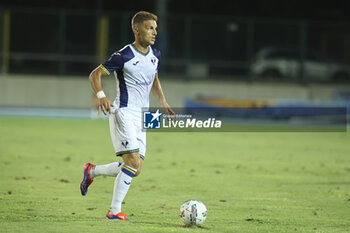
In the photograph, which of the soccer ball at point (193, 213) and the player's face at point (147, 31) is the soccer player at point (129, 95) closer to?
the player's face at point (147, 31)

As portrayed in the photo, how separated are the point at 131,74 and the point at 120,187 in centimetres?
128

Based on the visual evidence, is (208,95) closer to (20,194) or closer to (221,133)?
(221,133)

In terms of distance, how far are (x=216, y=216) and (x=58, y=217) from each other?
1875 mm

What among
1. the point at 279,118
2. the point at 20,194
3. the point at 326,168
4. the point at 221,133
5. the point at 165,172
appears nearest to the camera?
the point at 20,194

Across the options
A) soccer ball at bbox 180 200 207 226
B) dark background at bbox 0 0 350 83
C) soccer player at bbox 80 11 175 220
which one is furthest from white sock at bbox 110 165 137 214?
dark background at bbox 0 0 350 83

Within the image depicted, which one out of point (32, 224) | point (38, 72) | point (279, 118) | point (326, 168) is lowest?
point (32, 224)

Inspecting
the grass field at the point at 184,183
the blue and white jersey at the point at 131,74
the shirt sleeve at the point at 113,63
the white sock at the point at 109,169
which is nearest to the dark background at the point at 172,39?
the grass field at the point at 184,183

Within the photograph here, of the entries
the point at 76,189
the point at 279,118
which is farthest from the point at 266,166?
the point at 279,118

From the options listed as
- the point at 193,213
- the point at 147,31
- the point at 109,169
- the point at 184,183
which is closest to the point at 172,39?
the point at 184,183

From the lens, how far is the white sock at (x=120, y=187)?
7.46 m

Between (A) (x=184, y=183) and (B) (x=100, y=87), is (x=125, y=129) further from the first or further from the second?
(A) (x=184, y=183)

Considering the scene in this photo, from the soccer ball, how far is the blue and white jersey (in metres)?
1.30

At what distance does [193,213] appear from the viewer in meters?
7.22

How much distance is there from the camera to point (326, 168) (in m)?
12.9
